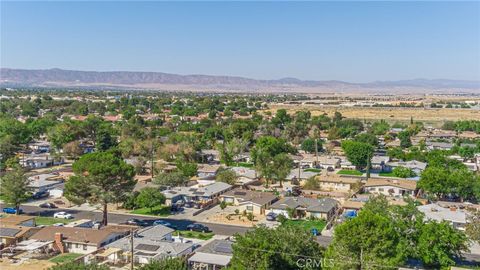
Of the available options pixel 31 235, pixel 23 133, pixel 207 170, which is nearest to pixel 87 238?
pixel 31 235

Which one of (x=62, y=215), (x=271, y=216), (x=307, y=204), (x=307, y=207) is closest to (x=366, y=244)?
(x=271, y=216)

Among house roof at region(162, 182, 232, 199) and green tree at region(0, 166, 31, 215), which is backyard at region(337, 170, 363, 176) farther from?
green tree at region(0, 166, 31, 215)

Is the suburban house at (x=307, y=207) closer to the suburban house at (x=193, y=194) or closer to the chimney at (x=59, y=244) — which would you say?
the suburban house at (x=193, y=194)

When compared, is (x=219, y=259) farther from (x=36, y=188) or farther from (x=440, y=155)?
(x=440, y=155)

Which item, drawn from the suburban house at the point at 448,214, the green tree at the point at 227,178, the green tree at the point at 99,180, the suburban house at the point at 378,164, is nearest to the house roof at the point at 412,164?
the suburban house at the point at 378,164

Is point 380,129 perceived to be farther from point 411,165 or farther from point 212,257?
point 212,257

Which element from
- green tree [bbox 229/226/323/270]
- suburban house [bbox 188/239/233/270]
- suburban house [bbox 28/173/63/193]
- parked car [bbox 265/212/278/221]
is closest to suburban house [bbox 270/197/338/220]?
parked car [bbox 265/212/278/221]
